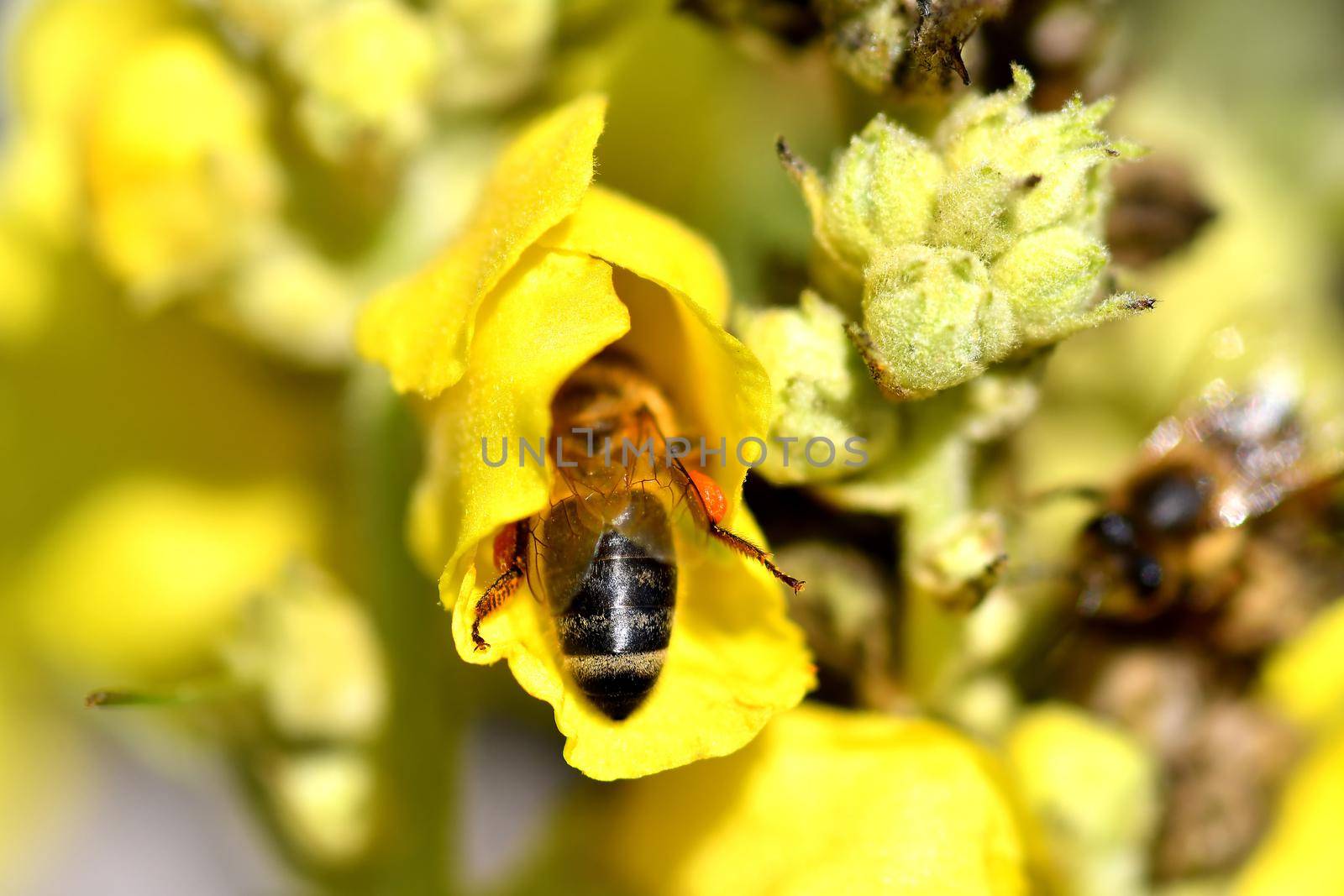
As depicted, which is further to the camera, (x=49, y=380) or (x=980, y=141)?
(x=49, y=380)

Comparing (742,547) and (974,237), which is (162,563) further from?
(974,237)

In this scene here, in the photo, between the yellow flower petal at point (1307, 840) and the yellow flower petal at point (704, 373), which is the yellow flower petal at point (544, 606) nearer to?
the yellow flower petal at point (704, 373)

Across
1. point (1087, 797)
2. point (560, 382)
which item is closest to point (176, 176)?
point (560, 382)

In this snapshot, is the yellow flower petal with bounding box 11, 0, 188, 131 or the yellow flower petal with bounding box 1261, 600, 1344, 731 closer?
the yellow flower petal with bounding box 1261, 600, 1344, 731

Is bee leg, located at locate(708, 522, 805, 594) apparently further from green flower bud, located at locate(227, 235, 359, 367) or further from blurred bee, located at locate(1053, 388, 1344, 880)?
green flower bud, located at locate(227, 235, 359, 367)

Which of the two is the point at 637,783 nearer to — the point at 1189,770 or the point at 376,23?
the point at 1189,770

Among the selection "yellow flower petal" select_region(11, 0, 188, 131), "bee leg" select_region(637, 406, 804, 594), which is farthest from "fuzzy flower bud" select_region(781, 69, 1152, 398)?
"yellow flower petal" select_region(11, 0, 188, 131)

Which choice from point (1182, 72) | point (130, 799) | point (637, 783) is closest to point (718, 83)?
point (637, 783)
